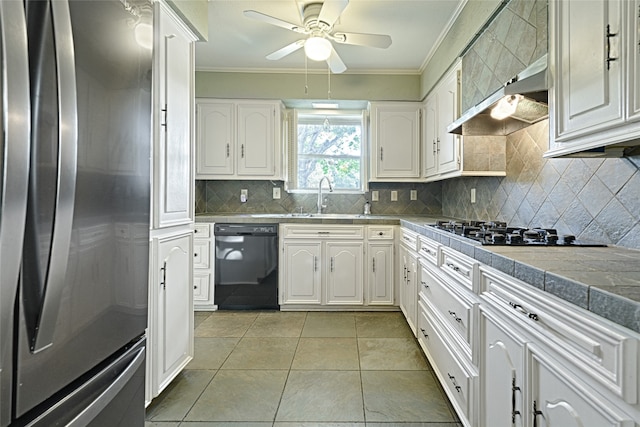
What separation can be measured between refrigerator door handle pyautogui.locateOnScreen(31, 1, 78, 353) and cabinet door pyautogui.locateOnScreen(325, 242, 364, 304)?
271 centimetres

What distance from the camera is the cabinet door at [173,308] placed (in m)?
1.76

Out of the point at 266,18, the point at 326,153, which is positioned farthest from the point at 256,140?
the point at 266,18

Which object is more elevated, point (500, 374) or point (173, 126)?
point (173, 126)

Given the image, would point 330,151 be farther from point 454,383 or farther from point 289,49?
point 454,383

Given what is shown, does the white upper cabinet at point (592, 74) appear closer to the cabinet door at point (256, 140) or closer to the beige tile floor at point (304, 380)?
the beige tile floor at point (304, 380)

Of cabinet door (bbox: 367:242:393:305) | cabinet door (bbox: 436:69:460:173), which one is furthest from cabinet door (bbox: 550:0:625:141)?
cabinet door (bbox: 367:242:393:305)

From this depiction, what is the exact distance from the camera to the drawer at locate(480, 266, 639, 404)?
67 cm

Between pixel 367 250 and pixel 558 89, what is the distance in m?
→ 2.29

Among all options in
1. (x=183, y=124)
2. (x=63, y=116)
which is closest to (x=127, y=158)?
(x=63, y=116)

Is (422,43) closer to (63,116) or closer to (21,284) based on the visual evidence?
(63,116)

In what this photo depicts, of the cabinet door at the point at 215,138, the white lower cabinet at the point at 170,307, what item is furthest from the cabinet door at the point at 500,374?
the cabinet door at the point at 215,138

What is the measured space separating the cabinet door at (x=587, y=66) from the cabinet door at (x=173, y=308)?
1831mm

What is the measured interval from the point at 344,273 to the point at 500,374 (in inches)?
87.3

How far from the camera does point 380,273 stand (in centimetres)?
339
